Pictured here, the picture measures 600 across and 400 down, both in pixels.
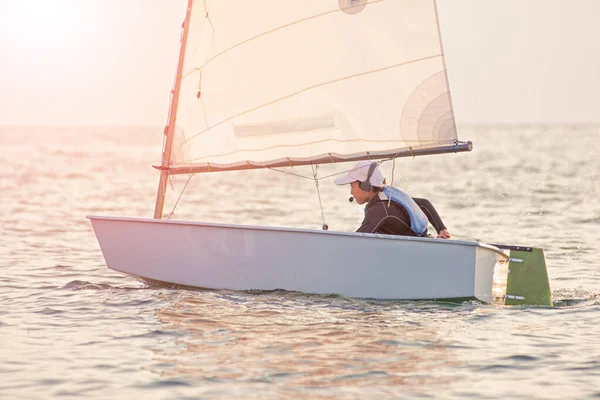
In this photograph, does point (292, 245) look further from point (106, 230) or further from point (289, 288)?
point (106, 230)

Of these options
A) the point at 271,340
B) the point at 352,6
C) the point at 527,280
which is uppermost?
the point at 352,6

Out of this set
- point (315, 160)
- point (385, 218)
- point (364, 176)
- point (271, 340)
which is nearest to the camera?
point (271, 340)

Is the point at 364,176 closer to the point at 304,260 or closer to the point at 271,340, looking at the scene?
the point at 304,260

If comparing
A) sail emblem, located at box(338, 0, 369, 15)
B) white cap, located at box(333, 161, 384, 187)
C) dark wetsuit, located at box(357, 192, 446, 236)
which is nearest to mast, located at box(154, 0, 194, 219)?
sail emblem, located at box(338, 0, 369, 15)

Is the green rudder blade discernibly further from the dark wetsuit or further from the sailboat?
the dark wetsuit

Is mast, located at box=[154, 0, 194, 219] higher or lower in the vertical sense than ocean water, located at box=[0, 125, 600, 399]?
higher

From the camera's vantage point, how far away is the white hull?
8.05 meters

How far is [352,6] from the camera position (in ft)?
29.7

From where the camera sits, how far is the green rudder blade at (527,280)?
8.52 m

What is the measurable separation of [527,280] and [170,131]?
11.4 feet

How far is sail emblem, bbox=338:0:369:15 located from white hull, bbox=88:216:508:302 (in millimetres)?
2154

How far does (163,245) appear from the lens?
8914mm

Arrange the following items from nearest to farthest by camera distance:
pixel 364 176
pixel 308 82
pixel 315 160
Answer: pixel 364 176, pixel 315 160, pixel 308 82

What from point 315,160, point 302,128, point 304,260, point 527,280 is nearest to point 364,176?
point 315,160
